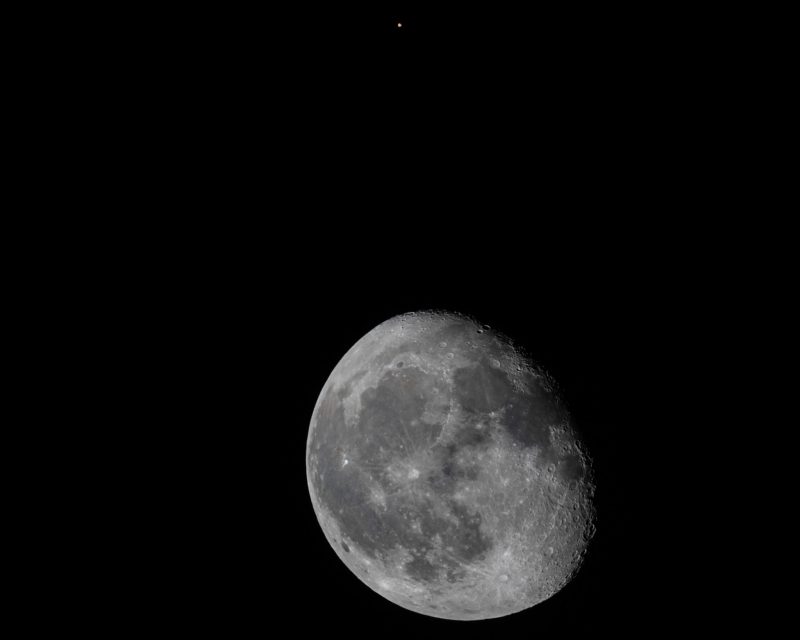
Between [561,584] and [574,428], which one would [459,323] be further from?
[561,584]

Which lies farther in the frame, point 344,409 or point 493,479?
point 344,409

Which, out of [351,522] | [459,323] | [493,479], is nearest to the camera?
[493,479]

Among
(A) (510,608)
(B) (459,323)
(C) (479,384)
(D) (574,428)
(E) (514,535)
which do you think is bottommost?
(A) (510,608)

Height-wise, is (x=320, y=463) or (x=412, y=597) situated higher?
(x=320, y=463)

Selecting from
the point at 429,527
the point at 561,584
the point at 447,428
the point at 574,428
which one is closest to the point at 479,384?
the point at 447,428

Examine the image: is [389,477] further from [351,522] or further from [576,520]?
[576,520]

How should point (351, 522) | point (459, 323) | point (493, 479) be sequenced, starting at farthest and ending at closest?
point (459, 323) → point (351, 522) → point (493, 479)

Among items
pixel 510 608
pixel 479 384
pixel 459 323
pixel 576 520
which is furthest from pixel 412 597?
pixel 459 323
